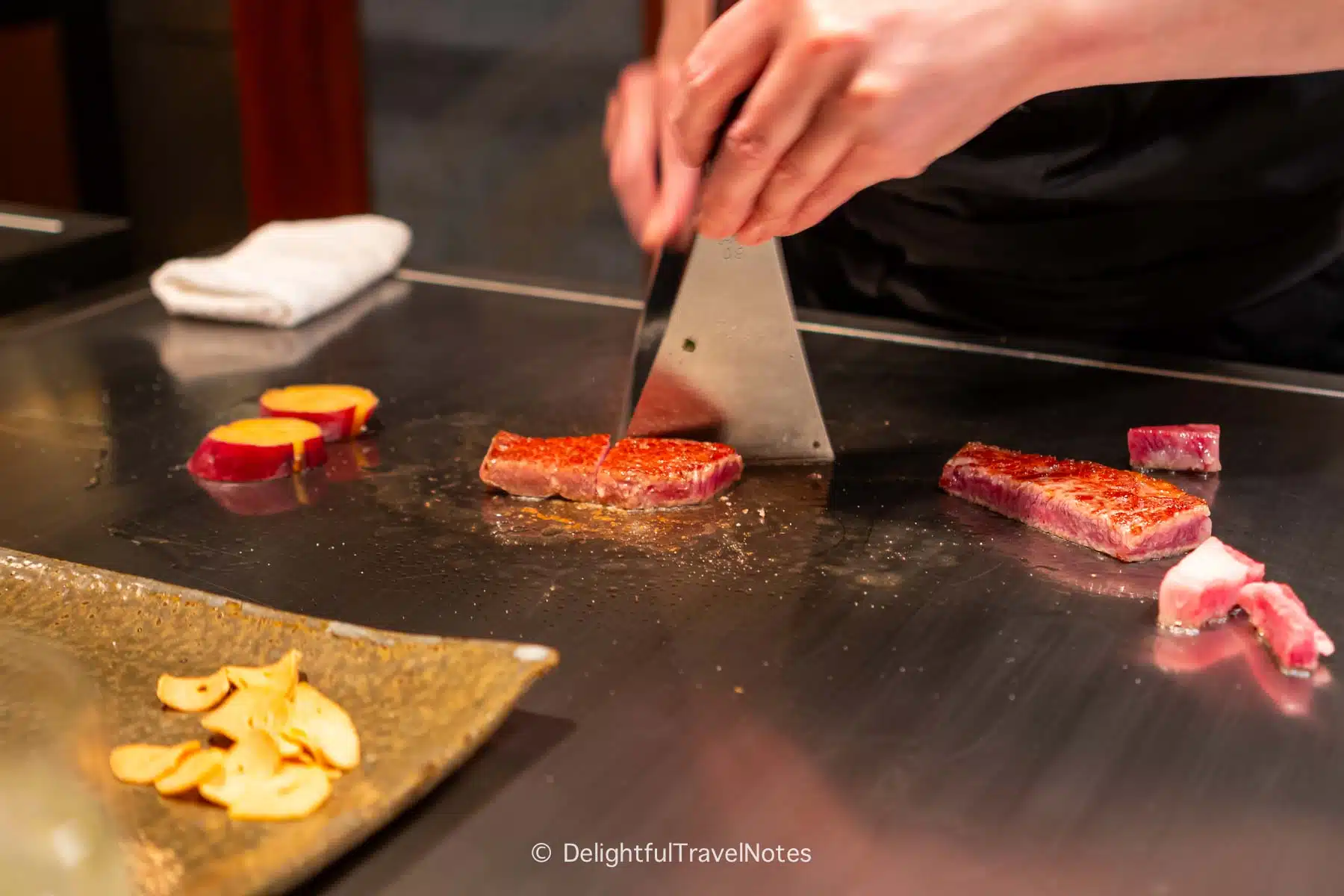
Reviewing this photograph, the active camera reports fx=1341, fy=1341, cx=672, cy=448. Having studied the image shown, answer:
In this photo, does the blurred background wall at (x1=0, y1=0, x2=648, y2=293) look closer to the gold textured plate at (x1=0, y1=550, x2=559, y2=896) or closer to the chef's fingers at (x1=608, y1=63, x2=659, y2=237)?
the chef's fingers at (x1=608, y1=63, x2=659, y2=237)

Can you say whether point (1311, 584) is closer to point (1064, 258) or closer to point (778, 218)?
point (778, 218)

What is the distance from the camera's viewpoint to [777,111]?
1469mm

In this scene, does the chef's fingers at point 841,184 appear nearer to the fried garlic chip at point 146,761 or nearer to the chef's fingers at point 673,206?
the chef's fingers at point 673,206

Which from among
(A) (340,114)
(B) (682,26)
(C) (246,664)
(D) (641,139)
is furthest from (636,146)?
(A) (340,114)

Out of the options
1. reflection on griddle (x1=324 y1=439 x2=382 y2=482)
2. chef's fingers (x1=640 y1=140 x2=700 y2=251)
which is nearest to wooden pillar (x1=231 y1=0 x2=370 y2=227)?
reflection on griddle (x1=324 y1=439 x2=382 y2=482)

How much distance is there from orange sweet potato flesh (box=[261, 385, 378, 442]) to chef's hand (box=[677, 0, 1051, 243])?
68 centimetres

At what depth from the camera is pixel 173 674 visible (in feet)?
4.32

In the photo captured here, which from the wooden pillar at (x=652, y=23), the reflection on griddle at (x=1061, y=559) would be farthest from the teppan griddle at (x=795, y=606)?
the wooden pillar at (x=652, y=23)

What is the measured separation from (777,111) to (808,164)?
9 cm

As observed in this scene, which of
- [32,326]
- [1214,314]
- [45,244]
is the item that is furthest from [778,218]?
[45,244]

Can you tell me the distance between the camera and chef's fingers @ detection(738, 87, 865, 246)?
1.48m

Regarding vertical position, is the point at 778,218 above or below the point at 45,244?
above

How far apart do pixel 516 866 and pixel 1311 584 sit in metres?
0.98

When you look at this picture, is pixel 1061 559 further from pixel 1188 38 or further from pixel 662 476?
pixel 1188 38
